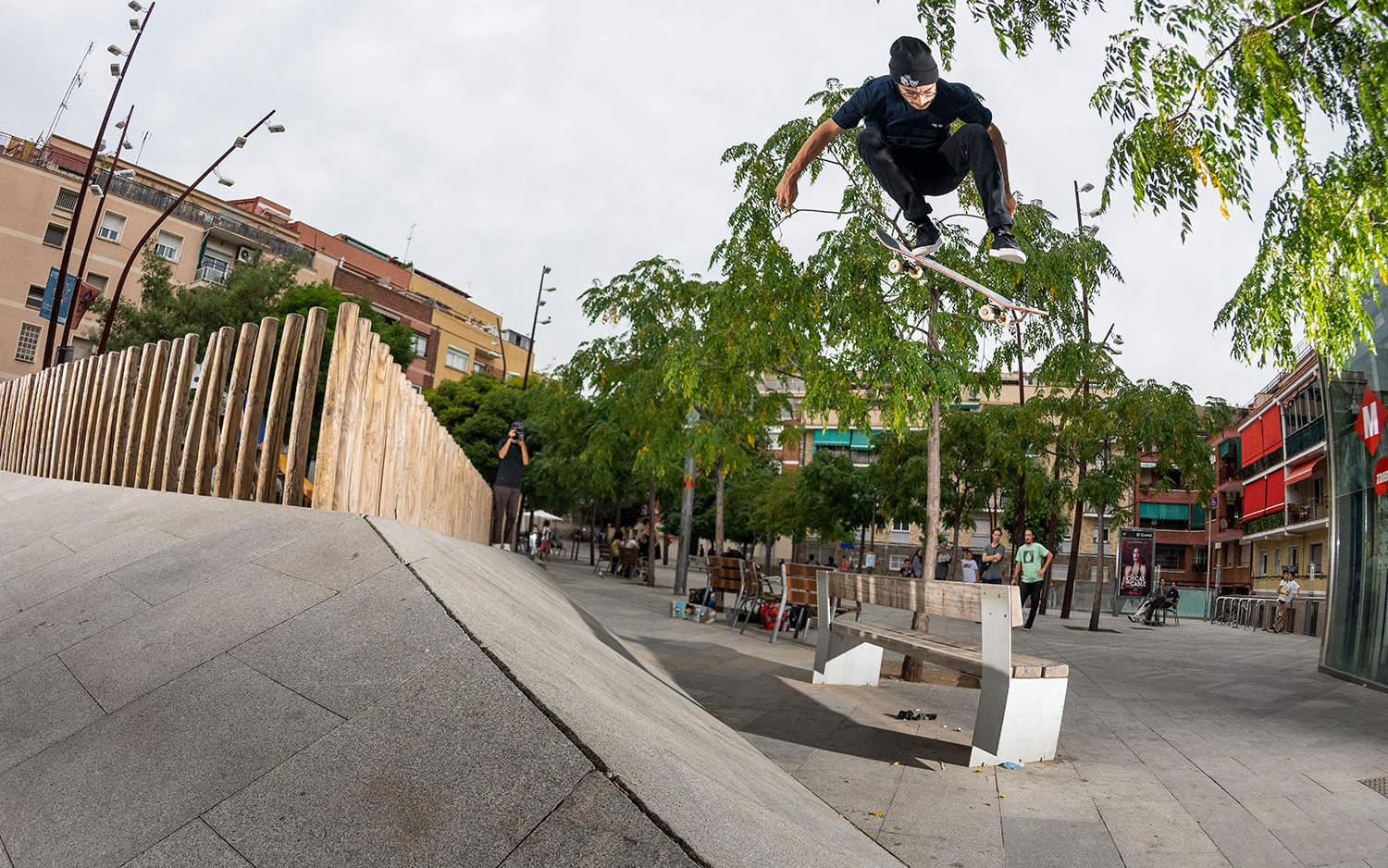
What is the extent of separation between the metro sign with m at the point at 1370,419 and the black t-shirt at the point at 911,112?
673cm

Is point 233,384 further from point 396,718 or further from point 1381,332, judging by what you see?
point 1381,332

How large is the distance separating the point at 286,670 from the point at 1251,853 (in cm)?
387

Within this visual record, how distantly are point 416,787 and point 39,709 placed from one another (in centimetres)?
166

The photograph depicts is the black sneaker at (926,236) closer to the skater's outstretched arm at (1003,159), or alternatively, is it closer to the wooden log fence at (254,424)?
the skater's outstretched arm at (1003,159)

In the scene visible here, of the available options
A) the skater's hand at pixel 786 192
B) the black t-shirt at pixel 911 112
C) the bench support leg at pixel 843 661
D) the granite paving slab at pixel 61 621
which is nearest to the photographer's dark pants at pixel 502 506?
the bench support leg at pixel 843 661

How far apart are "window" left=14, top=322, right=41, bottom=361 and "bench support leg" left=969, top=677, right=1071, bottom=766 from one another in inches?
1895

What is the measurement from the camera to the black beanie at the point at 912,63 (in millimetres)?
4977

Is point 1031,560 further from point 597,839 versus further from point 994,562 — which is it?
point 597,839

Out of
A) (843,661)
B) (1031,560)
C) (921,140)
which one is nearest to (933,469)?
(843,661)

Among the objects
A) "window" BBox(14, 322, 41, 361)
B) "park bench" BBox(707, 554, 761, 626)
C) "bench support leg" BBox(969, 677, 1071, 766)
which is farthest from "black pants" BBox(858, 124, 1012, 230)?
"window" BBox(14, 322, 41, 361)

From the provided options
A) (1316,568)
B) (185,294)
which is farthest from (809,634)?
(1316,568)

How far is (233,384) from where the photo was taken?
600 cm

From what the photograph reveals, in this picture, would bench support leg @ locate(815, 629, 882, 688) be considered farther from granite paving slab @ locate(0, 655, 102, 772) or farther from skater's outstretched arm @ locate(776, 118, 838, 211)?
granite paving slab @ locate(0, 655, 102, 772)

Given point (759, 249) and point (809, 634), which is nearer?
point (759, 249)
